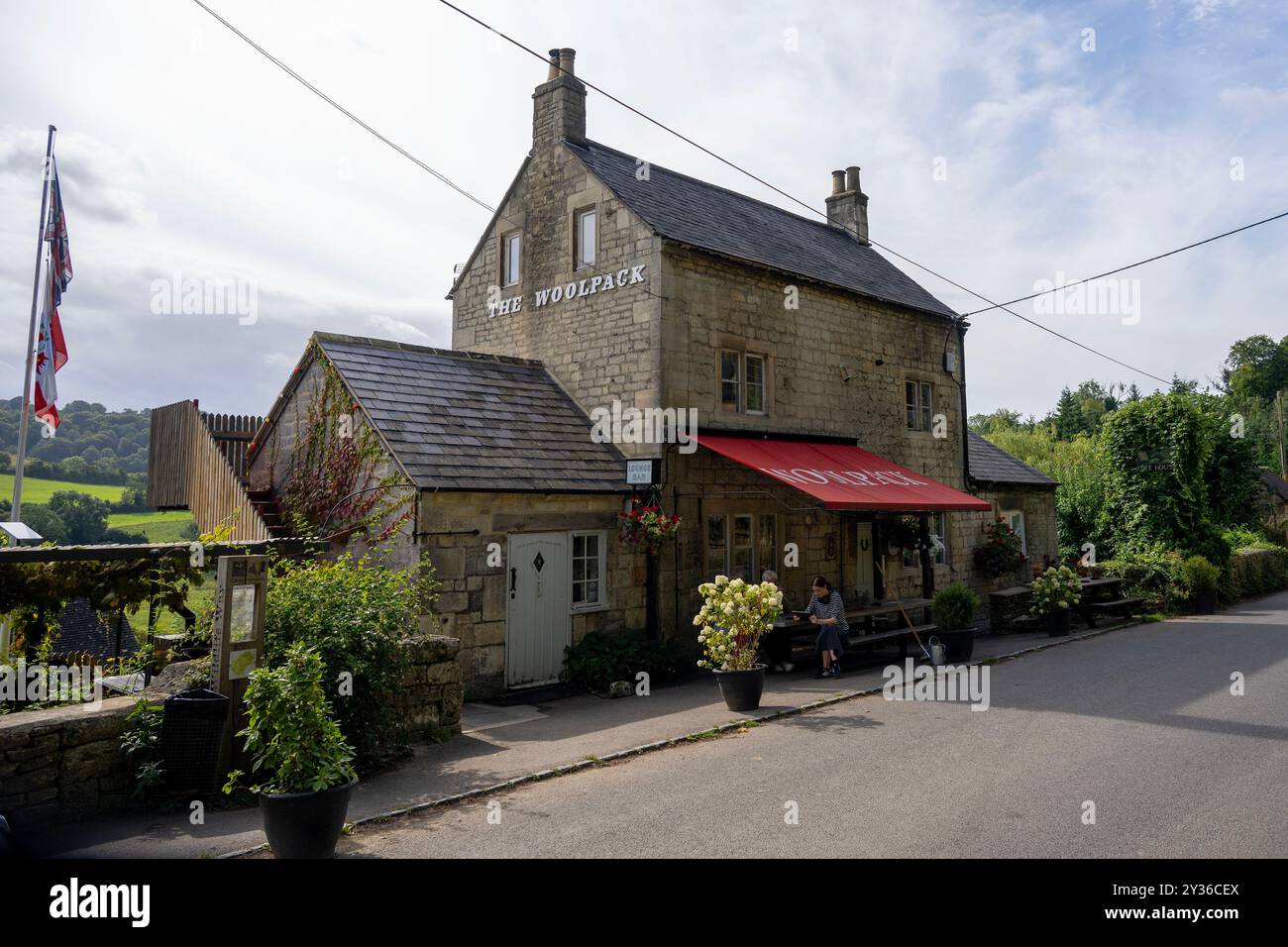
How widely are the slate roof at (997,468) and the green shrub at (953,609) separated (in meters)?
7.80

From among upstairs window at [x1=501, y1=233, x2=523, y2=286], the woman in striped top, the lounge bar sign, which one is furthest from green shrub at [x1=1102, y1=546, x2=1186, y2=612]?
upstairs window at [x1=501, y1=233, x2=523, y2=286]

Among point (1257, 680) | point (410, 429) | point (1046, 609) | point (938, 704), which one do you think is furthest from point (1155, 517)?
point (410, 429)

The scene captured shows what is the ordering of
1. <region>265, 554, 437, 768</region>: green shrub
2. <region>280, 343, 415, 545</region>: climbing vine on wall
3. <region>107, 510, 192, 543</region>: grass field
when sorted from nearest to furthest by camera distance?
1. <region>265, 554, 437, 768</region>: green shrub
2. <region>280, 343, 415, 545</region>: climbing vine on wall
3. <region>107, 510, 192, 543</region>: grass field

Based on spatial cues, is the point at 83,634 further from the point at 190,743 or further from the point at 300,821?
the point at 300,821

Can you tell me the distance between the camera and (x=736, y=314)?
14273 mm

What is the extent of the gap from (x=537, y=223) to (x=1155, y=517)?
17.3 metres

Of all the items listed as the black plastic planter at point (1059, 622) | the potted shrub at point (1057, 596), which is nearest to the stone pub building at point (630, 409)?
the potted shrub at point (1057, 596)

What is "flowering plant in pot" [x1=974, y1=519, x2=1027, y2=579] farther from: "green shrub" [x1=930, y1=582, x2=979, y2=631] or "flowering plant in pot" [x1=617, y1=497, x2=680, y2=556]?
"flowering plant in pot" [x1=617, y1=497, x2=680, y2=556]

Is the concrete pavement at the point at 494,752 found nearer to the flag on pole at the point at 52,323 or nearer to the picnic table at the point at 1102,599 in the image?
the picnic table at the point at 1102,599

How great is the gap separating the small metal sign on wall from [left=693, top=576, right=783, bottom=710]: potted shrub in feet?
15.2

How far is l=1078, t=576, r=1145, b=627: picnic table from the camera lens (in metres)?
17.0

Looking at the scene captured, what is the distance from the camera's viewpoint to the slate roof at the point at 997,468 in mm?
21062

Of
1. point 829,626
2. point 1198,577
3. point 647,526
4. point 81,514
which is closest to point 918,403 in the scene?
point 1198,577

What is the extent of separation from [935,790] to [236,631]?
595 centimetres
